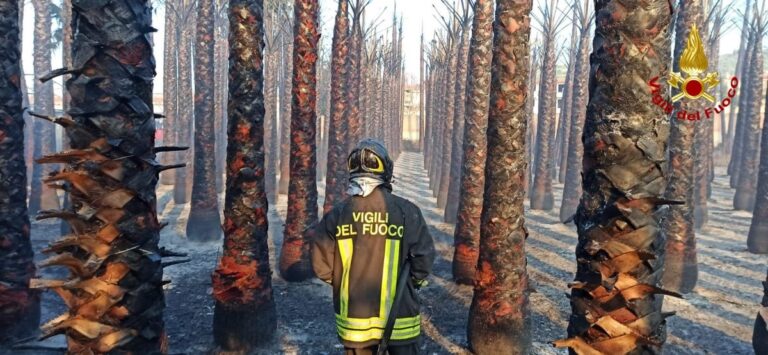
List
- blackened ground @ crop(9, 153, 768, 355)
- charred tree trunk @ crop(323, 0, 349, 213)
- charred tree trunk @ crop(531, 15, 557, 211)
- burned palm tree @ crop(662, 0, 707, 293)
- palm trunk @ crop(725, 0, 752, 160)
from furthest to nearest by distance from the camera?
palm trunk @ crop(725, 0, 752, 160) → charred tree trunk @ crop(531, 15, 557, 211) → charred tree trunk @ crop(323, 0, 349, 213) → burned palm tree @ crop(662, 0, 707, 293) → blackened ground @ crop(9, 153, 768, 355)

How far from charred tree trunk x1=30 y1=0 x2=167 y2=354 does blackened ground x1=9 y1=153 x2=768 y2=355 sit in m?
2.87

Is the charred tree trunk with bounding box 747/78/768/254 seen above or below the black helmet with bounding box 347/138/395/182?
below

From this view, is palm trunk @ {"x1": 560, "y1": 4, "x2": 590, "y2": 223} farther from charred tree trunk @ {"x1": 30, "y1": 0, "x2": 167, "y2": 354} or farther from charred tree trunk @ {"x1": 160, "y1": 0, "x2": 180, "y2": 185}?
charred tree trunk @ {"x1": 30, "y1": 0, "x2": 167, "y2": 354}

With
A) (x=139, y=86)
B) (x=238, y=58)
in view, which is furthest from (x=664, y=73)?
(x=238, y=58)

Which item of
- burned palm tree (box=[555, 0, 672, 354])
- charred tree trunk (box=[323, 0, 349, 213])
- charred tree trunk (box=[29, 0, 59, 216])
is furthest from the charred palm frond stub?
charred tree trunk (box=[29, 0, 59, 216])

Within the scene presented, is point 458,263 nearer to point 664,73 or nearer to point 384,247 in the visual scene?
point 384,247

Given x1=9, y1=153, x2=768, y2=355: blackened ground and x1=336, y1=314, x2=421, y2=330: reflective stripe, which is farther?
x1=9, y1=153, x2=768, y2=355: blackened ground

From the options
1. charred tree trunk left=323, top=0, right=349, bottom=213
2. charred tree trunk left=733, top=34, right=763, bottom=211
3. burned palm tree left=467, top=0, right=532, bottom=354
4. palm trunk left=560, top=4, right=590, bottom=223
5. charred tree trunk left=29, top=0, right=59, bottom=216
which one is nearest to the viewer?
burned palm tree left=467, top=0, right=532, bottom=354

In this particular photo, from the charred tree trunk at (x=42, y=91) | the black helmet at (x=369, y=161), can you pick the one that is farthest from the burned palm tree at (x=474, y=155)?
the charred tree trunk at (x=42, y=91)

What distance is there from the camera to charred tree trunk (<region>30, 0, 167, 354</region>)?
8.95 ft

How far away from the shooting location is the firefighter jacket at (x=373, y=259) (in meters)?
3.33

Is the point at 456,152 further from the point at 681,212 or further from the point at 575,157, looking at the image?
the point at 681,212

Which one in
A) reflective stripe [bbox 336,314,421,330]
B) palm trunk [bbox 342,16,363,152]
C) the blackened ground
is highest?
palm trunk [bbox 342,16,363,152]

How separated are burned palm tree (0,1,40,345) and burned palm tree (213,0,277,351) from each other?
5.92 ft
